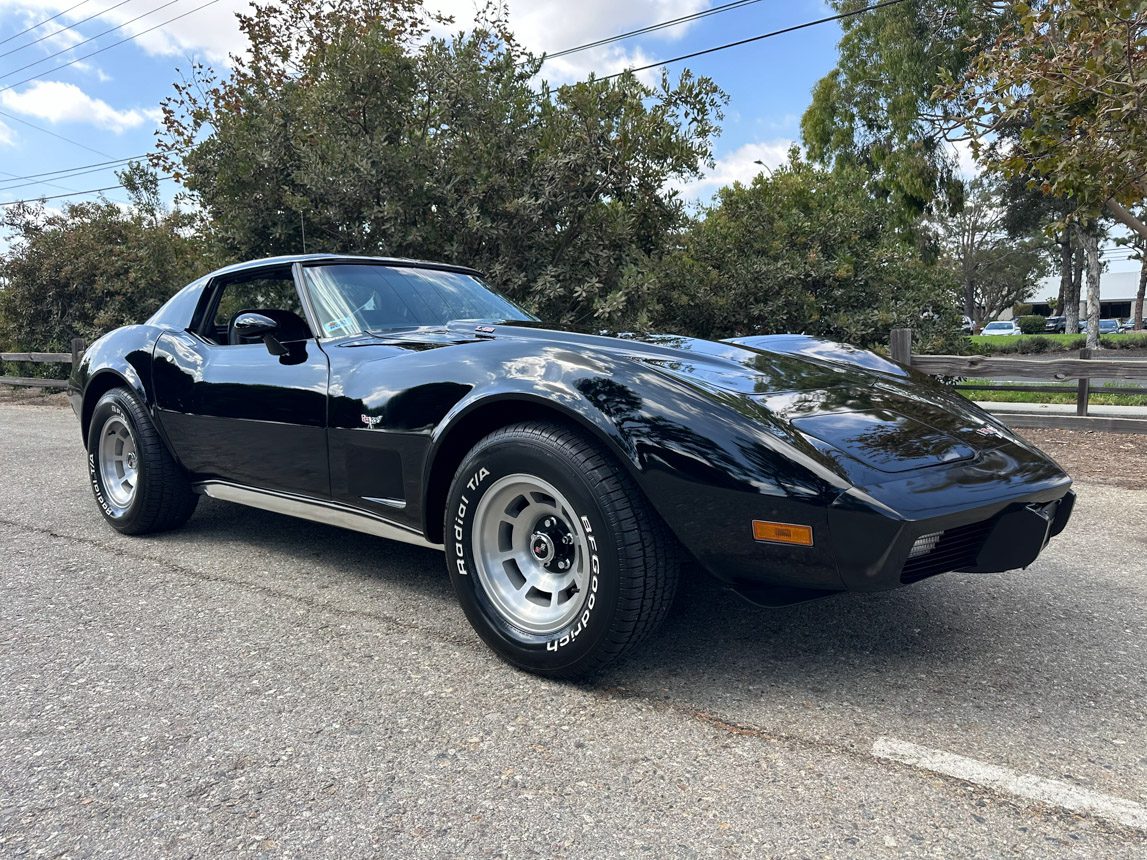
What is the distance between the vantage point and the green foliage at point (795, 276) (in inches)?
367

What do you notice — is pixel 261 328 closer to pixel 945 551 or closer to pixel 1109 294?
pixel 945 551

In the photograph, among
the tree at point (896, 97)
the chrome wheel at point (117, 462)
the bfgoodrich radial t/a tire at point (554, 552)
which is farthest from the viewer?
the tree at point (896, 97)

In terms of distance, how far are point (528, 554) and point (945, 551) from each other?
1211 mm

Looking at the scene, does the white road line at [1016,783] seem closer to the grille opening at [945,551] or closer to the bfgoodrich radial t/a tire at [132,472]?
the grille opening at [945,551]

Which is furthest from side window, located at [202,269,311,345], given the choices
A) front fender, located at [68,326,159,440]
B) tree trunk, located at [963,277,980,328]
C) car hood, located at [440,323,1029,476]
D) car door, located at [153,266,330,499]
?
tree trunk, located at [963,277,980,328]

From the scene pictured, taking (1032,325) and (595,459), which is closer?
(595,459)

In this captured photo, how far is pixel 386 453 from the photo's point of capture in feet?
9.36

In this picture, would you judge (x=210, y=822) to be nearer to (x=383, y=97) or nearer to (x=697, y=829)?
(x=697, y=829)

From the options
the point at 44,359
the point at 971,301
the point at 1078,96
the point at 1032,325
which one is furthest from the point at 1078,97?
the point at 971,301

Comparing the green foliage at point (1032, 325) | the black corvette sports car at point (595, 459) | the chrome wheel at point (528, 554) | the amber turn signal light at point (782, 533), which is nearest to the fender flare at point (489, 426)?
the black corvette sports car at point (595, 459)

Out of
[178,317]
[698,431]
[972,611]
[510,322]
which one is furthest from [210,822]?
[178,317]

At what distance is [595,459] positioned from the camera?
2355 millimetres

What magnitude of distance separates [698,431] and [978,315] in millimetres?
66299

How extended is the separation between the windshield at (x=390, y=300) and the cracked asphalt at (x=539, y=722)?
107 centimetres
